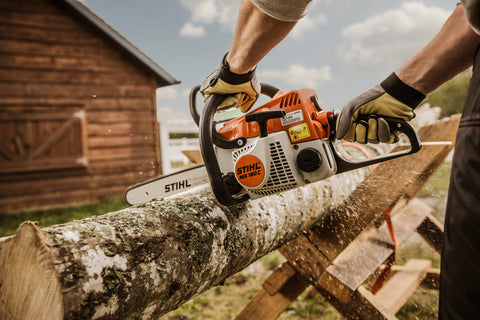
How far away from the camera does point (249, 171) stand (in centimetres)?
145

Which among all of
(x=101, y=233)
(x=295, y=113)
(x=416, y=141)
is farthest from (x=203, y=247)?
(x=416, y=141)

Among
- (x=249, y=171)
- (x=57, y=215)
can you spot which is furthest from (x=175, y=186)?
(x=57, y=215)

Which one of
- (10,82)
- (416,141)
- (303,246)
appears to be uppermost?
(10,82)

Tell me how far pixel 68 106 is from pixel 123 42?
180 centimetres

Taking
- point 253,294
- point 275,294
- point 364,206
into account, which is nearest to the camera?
point 364,206

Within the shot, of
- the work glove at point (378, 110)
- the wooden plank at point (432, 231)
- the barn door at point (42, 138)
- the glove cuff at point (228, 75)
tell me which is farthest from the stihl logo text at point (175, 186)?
the barn door at point (42, 138)

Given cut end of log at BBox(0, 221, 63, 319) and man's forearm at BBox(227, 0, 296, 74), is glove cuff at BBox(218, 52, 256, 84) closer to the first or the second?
man's forearm at BBox(227, 0, 296, 74)

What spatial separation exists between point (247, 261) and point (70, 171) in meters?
6.25

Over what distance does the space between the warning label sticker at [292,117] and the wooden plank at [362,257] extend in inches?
35.6

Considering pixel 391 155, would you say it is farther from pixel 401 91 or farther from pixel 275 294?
pixel 275 294

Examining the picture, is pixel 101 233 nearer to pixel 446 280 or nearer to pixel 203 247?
pixel 203 247

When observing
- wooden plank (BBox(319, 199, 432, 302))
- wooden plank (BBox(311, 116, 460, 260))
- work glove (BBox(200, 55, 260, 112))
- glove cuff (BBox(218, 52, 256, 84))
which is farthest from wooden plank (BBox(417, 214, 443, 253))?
glove cuff (BBox(218, 52, 256, 84))

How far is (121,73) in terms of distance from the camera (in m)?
7.27

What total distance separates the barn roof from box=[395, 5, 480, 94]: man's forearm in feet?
22.2
